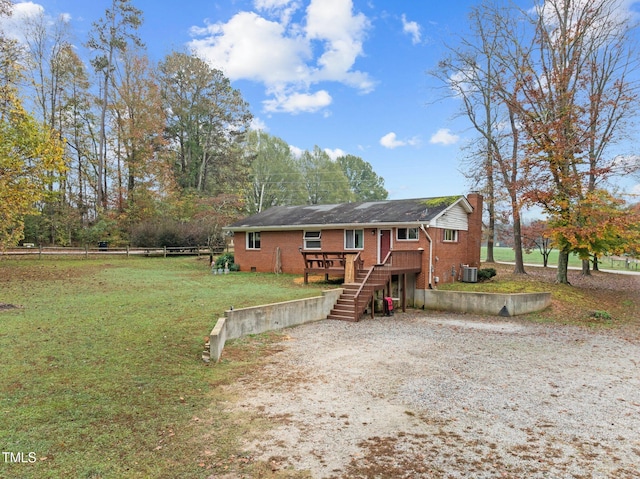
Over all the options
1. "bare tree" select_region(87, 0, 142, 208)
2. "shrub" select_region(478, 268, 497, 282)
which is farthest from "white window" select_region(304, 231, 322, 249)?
"bare tree" select_region(87, 0, 142, 208)

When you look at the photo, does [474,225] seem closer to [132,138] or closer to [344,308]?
[344,308]

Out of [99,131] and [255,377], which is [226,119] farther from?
[255,377]

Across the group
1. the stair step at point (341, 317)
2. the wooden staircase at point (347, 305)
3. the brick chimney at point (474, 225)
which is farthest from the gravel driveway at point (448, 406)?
the brick chimney at point (474, 225)

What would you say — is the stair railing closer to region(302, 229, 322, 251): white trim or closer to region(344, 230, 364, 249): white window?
region(344, 230, 364, 249): white window

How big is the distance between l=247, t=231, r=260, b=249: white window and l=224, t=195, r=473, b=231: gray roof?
1.64 ft

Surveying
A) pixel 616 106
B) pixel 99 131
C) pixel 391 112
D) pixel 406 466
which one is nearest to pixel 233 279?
pixel 406 466

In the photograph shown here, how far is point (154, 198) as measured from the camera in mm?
34219

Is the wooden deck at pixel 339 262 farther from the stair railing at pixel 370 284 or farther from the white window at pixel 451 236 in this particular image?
the white window at pixel 451 236

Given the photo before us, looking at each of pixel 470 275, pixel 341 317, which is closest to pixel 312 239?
pixel 341 317

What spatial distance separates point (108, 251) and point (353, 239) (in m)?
20.5

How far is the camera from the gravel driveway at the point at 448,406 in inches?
166

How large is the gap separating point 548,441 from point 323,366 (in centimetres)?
409

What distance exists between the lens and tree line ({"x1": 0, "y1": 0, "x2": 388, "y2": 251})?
3052 centimetres

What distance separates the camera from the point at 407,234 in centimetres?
1669
